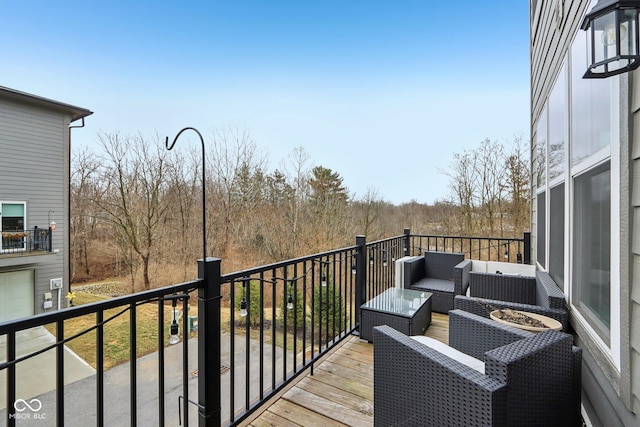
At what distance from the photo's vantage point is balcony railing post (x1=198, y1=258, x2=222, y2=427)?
141 centimetres

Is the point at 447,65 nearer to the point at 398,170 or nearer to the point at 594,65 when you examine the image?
the point at 398,170

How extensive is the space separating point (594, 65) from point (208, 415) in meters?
2.13

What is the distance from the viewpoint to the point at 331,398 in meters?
1.99

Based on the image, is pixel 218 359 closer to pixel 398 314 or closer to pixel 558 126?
pixel 398 314

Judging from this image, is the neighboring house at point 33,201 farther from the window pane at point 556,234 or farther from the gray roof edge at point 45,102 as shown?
the window pane at point 556,234

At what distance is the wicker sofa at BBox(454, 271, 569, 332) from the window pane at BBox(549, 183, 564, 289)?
9cm

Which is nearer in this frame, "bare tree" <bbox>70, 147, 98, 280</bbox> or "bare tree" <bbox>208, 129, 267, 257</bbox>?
"bare tree" <bbox>70, 147, 98, 280</bbox>

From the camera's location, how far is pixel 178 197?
10141 mm

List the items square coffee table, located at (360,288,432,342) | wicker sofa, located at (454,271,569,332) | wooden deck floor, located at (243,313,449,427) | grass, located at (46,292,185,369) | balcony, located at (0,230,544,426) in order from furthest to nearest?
grass, located at (46,292,185,369) → square coffee table, located at (360,288,432,342) → wicker sofa, located at (454,271,569,332) → wooden deck floor, located at (243,313,449,427) → balcony, located at (0,230,544,426)

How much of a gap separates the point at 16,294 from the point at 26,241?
1319 millimetres

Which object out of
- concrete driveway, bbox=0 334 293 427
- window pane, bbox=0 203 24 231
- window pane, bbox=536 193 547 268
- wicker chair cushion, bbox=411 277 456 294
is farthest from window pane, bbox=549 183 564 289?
window pane, bbox=0 203 24 231

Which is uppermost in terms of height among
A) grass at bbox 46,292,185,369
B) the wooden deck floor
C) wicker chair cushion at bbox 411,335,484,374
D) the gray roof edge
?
the gray roof edge

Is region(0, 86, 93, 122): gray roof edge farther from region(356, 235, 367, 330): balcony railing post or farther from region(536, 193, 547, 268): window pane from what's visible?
region(536, 193, 547, 268): window pane

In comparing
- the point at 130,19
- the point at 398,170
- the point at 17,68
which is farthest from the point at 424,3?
the point at 17,68
